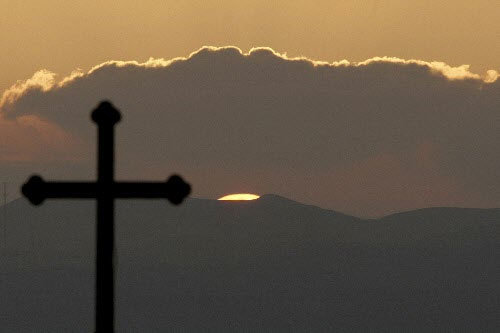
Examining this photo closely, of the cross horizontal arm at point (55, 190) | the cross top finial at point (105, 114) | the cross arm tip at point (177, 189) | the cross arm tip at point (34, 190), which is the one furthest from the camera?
the cross horizontal arm at point (55, 190)

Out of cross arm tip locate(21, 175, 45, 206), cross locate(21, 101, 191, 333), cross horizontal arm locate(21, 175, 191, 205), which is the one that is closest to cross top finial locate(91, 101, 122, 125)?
cross locate(21, 101, 191, 333)

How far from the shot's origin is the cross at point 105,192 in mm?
12242

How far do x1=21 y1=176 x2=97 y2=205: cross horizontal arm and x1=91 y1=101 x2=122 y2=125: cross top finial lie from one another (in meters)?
0.71

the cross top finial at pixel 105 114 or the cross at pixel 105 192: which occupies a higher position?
the cross top finial at pixel 105 114

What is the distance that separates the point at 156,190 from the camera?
1303 centimetres

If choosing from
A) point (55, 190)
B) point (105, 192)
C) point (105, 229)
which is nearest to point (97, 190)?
point (105, 192)

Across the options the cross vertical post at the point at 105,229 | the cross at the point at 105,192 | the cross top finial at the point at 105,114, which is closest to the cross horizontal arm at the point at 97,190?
Result: the cross at the point at 105,192

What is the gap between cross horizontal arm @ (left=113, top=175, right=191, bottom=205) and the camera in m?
12.7

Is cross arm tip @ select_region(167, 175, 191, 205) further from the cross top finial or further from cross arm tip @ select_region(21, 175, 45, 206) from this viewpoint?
cross arm tip @ select_region(21, 175, 45, 206)

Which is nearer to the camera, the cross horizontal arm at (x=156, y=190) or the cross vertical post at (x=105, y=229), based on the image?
the cross vertical post at (x=105, y=229)

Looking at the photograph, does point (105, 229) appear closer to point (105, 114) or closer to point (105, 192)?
point (105, 192)

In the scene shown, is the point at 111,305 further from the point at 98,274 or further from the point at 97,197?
the point at 97,197

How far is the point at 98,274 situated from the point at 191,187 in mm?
1158

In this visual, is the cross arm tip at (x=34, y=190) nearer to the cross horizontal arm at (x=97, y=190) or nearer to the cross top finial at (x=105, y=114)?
the cross horizontal arm at (x=97, y=190)
